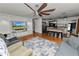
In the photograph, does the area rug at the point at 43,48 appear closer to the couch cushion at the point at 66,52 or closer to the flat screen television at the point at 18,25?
the couch cushion at the point at 66,52

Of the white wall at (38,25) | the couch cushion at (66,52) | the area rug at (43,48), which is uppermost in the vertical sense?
the white wall at (38,25)

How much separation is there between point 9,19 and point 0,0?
4.42m

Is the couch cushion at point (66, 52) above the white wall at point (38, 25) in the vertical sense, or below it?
below

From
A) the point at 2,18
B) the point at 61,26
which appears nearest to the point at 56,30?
the point at 61,26

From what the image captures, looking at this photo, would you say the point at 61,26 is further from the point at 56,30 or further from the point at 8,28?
the point at 8,28

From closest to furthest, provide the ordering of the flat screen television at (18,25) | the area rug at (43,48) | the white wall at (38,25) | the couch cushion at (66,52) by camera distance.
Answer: the couch cushion at (66,52) → the area rug at (43,48) → the flat screen television at (18,25) → the white wall at (38,25)

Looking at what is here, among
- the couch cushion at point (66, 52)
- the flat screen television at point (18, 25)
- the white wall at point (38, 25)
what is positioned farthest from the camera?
the white wall at point (38, 25)

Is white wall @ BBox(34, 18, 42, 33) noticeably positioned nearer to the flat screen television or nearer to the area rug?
the flat screen television

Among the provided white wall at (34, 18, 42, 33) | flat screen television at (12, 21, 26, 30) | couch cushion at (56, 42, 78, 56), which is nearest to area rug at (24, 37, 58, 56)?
couch cushion at (56, 42, 78, 56)

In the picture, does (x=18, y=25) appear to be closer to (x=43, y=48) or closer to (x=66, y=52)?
(x=43, y=48)

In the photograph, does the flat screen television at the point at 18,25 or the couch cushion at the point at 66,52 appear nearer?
the couch cushion at the point at 66,52

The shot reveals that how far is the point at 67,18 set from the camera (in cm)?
595

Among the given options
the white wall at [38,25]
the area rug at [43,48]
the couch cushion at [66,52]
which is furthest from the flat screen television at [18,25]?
the couch cushion at [66,52]

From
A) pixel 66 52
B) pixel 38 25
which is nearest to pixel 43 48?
pixel 66 52
